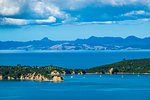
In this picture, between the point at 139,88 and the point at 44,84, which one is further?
the point at 44,84

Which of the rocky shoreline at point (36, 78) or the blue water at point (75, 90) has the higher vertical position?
the rocky shoreline at point (36, 78)

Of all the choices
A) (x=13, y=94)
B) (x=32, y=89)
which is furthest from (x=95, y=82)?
(x=13, y=94)

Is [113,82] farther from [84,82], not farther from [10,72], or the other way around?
[10,72]

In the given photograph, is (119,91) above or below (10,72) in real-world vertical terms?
below

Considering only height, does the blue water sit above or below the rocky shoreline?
below

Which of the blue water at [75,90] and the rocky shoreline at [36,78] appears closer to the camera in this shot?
the blue water at [75,90]

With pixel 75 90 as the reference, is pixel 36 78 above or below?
above

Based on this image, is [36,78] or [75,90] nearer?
[75,90]

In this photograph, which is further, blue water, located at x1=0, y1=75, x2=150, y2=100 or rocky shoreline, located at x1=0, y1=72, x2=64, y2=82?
rocky shoreline, located at x1=0, y1=72, x2=64, y2=82
